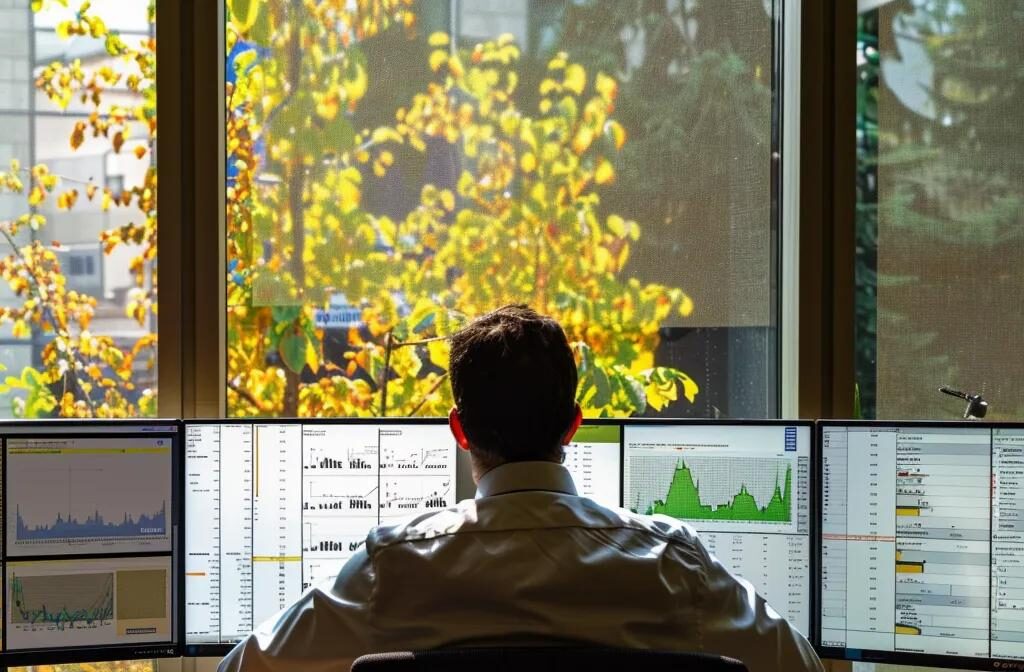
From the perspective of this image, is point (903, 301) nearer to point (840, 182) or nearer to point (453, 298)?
point (840, 182)

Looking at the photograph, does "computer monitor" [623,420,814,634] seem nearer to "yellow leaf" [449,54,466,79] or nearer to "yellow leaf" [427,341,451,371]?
"yellow leaf" [427,341,451,371]

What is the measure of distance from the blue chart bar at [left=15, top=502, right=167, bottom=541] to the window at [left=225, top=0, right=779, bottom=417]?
Result: 14.3 inches

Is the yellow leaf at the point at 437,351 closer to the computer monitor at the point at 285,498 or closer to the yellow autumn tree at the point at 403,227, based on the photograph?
the yellow autumn tree at the point at 403,227

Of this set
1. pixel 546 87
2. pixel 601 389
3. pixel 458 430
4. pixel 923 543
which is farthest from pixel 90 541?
pixel 923 543

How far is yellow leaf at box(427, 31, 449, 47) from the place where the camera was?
7.16ft

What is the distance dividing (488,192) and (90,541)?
1060 millimetres

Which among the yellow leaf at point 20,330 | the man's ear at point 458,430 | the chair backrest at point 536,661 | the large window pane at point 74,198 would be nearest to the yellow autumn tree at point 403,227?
the large window pane at point 74,198

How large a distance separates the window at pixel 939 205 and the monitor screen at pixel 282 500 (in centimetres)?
105

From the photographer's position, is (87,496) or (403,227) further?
(403,227)

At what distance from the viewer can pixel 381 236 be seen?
217cm

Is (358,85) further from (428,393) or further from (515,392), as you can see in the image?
(515,392)

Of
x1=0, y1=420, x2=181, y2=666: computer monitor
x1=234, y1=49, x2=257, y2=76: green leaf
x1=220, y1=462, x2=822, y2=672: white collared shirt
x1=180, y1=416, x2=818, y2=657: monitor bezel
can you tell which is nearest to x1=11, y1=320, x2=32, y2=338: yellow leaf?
x1=0, y1=420, x2=181, y2=666: computer monitor

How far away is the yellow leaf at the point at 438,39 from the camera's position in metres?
2.18

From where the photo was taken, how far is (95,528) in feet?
6.16
